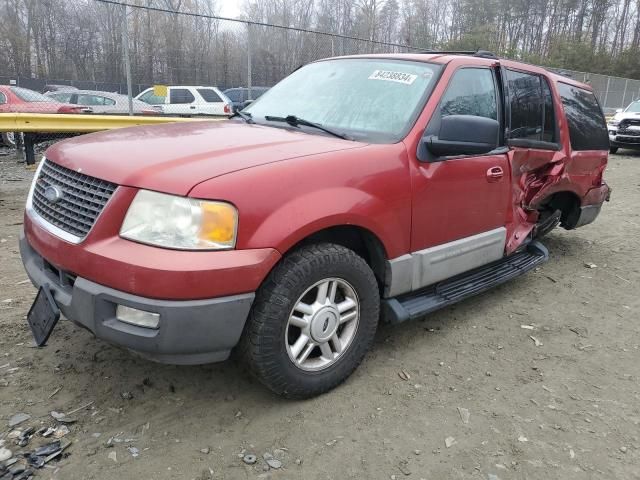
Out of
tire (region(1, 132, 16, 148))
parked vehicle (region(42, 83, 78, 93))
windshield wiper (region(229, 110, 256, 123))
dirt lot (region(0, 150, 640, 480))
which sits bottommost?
dirt lot (region(0, 150, 640, 480))

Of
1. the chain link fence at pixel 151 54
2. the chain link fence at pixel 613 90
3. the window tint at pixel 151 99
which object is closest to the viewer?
the chain link fence at pixel 151 54

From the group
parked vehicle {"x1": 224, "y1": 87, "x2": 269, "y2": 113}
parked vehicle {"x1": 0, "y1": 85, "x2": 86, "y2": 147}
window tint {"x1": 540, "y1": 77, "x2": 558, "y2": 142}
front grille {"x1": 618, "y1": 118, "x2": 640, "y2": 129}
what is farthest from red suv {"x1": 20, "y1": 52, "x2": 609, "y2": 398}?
front grille {"x1": 618, "y1": 118, "x2": 640, "y2": 129}

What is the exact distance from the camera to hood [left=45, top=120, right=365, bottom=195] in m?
2.42

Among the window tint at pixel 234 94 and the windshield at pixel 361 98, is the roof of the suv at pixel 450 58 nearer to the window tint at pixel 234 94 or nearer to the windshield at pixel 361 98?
the windshield at pixel 361 98

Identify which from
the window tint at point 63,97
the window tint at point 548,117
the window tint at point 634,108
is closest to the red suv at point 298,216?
the window tint at point 548,117

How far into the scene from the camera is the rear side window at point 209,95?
554 inches

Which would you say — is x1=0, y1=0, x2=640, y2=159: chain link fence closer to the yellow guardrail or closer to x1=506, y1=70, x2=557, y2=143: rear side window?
the yellow guardrail

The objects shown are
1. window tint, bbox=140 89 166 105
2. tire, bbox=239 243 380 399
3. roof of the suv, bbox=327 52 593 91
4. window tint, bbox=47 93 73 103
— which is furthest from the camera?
window tint, bbox=47 93 73 103

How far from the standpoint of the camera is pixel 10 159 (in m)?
10.5

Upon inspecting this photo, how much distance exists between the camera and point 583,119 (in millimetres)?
4945

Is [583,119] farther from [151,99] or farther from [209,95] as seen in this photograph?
[151,99]

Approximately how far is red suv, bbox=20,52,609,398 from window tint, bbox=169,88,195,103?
34.1ft

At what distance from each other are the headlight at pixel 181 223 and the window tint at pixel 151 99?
444 inches

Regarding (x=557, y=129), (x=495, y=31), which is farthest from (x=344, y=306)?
(x=495, y=31)
